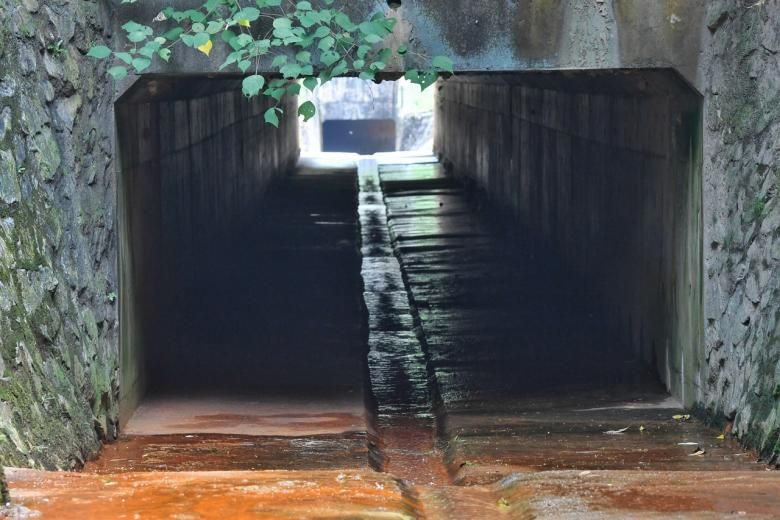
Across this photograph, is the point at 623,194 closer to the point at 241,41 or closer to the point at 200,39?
the point at 241,41

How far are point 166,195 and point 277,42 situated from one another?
3.22m

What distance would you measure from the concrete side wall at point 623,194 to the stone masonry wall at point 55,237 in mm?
3466

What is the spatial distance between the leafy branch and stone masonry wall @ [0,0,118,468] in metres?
0.26

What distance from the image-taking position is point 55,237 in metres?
5.39

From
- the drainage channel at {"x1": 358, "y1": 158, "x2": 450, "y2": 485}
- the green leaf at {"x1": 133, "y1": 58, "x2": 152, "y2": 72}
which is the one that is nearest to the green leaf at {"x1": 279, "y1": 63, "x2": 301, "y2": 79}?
the green leaf at {"x1": 133, "y1": 58, "x2": 152, "y2": 72}

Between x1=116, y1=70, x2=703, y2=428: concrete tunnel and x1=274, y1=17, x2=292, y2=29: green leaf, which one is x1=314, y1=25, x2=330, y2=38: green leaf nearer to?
x1=274, y1=17, x2=292, y2=29: green leaf

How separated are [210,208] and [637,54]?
21.7 feet

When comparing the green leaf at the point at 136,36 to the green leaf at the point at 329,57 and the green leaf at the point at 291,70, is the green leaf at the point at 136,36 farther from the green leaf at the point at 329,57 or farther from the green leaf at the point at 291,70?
the green leaf at the point at 329,57

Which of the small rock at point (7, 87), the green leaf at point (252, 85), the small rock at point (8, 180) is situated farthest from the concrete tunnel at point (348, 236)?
the small rock at point (8, 180)

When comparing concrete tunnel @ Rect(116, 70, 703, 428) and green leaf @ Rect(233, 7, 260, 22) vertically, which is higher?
green leaf @ Rect(233, 7, 260, 22)

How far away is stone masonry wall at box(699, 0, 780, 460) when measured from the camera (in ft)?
18.2

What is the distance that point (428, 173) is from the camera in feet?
73.8

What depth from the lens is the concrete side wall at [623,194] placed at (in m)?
7.02

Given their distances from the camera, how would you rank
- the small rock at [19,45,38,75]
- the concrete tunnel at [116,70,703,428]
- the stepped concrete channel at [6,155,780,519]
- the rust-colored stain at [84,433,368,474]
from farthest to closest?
the concrete tunnel at [116,70,703,428] < the rust-colored stain at [84,433,368,474] < the small rock at [19,45,38,75] < the stepped concrete channel at [6,155,780,519]
